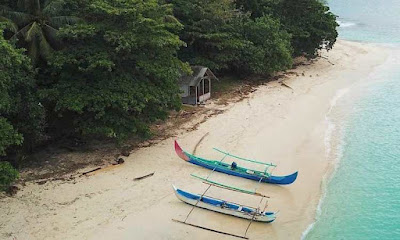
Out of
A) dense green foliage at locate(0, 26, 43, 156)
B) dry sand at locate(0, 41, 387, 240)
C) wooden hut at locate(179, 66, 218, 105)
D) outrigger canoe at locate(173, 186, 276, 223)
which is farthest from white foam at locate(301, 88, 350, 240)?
dense green foliage at locate(0, 26, 43, 156)

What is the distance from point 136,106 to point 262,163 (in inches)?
252

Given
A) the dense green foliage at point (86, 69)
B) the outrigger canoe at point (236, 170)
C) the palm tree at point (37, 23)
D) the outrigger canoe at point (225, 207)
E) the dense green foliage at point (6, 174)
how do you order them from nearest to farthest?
the dense green foliage at point (6, 174) → the outrigger canoe at point (225, 207) → the dense green foliage at point (86, 69) → the outrigger canoe at point (236, 170) → the palm tree at point (37, 23)

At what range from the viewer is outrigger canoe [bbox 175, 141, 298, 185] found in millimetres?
19297

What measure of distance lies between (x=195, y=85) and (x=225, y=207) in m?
12.4

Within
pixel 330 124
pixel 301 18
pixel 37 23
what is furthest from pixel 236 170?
pixel 301 18

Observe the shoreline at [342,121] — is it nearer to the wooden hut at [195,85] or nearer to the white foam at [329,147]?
the white foam at [329,147]

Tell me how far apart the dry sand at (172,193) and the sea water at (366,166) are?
30.8 inches

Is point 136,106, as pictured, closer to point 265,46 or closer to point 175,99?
point 175,99

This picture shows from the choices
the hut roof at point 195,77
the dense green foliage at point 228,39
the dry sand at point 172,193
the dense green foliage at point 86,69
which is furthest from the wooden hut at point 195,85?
the dense green foliage at point 86,69

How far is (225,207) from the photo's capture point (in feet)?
55.8

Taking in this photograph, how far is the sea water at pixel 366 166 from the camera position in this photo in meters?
17.5

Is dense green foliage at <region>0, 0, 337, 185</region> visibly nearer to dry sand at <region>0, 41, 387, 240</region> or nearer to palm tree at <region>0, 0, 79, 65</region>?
palm tree at <region>0, 0, 79, 65</region>

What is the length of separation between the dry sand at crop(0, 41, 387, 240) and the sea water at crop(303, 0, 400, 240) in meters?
0.78

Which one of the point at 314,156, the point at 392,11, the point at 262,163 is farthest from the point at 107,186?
the point at 392,11
